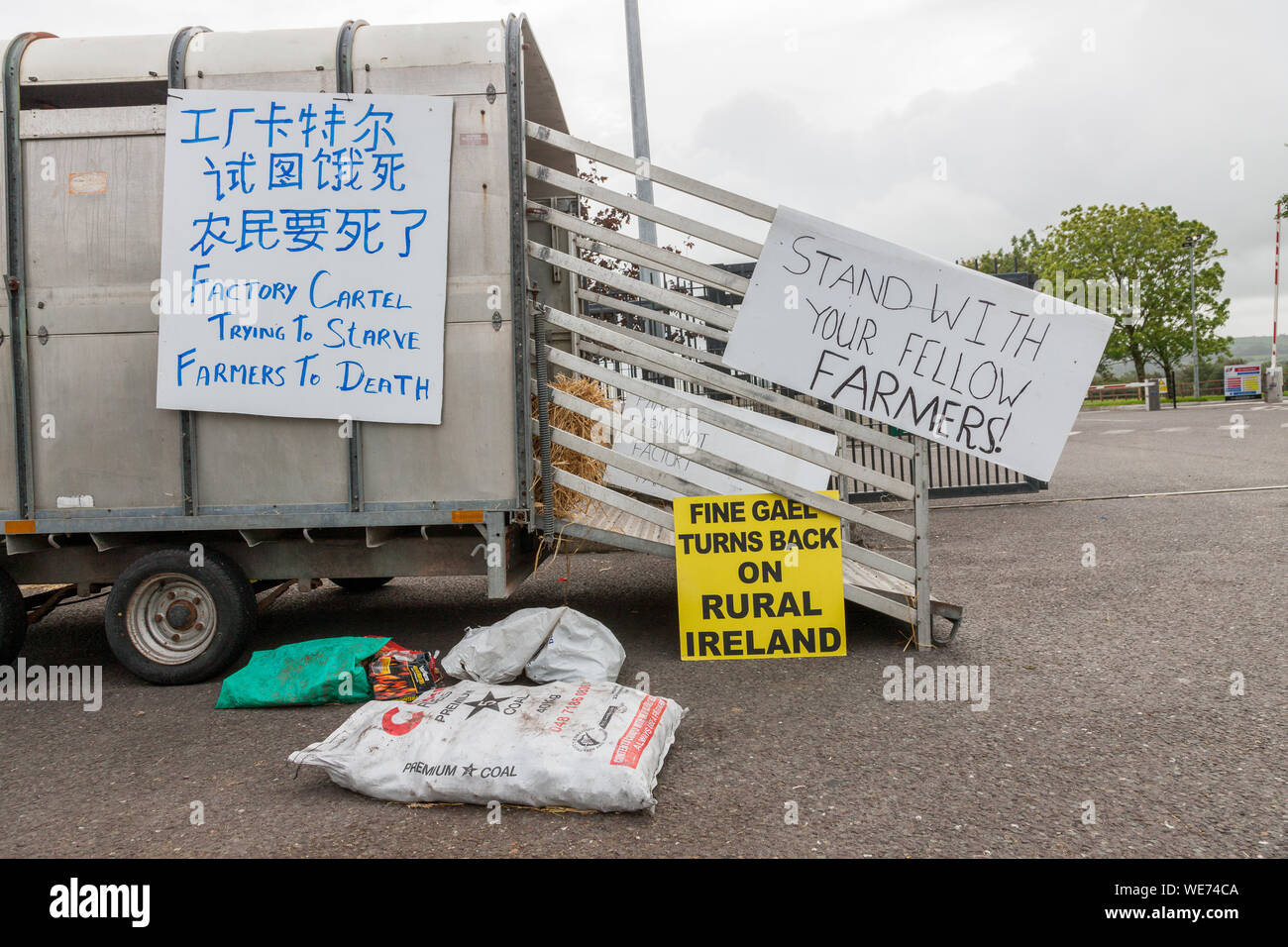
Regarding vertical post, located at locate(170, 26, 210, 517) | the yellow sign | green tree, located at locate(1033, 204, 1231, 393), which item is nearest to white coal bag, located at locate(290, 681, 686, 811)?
the yellow sign

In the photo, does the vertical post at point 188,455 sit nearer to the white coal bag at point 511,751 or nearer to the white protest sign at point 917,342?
the white coal bag at point 511,751

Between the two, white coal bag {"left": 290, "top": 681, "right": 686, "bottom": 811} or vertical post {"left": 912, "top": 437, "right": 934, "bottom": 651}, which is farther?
vertical post {"left": 912, "top": 437, "right": 934, "bottom": 651}

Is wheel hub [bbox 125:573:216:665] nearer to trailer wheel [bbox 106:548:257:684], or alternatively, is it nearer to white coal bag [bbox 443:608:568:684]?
trailer wheel [bbox 106:548:257:684]

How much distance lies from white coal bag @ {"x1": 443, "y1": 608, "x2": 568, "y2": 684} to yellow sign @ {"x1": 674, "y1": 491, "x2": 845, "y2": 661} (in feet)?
2.94

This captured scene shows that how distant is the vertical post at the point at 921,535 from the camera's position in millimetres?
5387

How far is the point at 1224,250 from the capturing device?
1935 inches

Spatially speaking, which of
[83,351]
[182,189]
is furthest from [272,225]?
[83,351]

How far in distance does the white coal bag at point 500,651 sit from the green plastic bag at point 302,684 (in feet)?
1.53

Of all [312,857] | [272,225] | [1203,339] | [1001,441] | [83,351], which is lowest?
[312,857]

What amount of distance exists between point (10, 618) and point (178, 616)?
106 centimetres

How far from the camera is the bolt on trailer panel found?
5.22m

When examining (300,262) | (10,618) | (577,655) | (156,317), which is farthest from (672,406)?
(10,618)

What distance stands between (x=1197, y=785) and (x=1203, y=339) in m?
55.7

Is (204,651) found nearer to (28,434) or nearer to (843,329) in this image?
(28,434)
